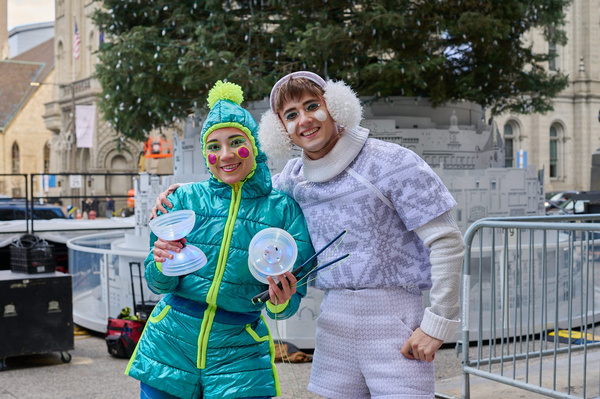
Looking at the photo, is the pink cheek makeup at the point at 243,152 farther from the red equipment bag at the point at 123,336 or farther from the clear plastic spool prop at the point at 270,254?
the red equipment bag at the point at 123,336

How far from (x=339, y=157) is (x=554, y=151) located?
4891 centimetres

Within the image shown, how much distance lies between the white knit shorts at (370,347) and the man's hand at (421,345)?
0.13ft

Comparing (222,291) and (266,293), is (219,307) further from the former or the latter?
(266,293)

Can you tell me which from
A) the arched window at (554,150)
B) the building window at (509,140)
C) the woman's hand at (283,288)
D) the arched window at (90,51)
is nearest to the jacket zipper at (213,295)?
the woman's hand at (283,288)

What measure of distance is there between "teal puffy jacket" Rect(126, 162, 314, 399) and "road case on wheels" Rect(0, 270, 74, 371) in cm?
511

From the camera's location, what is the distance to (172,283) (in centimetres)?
309

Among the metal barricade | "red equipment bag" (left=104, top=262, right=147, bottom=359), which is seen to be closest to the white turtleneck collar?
the metal barricade

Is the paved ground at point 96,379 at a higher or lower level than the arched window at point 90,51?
lower

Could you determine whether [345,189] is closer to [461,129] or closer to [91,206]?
[461,129]

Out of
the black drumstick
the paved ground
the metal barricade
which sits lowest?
the paved ground

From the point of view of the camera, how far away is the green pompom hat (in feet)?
10.6

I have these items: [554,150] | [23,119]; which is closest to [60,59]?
[23,119]

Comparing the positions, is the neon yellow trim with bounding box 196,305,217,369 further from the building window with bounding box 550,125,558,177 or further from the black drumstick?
the building window with bounding box 550,125,558,177

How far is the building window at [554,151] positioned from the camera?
4872cm
